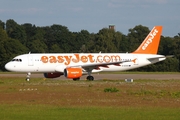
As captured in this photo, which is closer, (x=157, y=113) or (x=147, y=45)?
(x=157, y=113)

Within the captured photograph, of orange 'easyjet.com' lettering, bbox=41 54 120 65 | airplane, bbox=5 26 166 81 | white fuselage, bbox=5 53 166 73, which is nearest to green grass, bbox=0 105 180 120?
airplane, bbox=5 26 166 81

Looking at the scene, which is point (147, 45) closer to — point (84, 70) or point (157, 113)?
point (84, 70)

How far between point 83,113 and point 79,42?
370ft

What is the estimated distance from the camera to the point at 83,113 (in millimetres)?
20156

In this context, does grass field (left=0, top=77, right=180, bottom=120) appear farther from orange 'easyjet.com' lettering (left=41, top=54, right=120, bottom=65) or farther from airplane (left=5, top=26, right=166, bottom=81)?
orange 'easyjet.com' lettering (left=41, top=54, right=120, bottom=65)

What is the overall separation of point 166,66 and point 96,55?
38446 millimetres

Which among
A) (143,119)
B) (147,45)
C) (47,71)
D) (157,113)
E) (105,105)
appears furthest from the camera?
(147,45)

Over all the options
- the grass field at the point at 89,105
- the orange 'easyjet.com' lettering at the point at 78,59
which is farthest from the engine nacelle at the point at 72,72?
the grass field at the point at 89,105

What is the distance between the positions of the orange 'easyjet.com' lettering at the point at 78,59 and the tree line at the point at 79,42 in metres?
35.8

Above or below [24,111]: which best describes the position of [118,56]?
above

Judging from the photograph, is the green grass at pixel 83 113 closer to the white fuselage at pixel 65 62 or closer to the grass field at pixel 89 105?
the grass field at pixel 89 105

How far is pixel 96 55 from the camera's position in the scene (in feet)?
168

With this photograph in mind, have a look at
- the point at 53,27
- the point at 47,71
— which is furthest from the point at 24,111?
the point at 53,27

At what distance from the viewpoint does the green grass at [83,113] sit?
18.8 m
